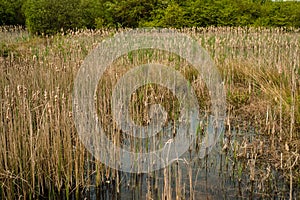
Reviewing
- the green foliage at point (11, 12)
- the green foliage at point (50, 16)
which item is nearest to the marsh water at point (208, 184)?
the green foliage at point (50, 16)

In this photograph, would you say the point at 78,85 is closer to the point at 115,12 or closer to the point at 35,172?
the point at 35,172

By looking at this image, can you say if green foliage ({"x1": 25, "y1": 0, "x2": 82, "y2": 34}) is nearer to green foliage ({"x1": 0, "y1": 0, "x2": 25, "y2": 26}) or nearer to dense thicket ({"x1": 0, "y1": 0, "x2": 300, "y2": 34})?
dense thicket ({"x1": 0, "y1": 0, "x2": 300, "y2": 34})

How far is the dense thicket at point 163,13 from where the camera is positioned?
41.8ft

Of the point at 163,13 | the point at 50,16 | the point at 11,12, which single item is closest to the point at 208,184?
the point at 50,16

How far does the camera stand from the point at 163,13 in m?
14.7

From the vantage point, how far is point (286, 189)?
2693 millimetres

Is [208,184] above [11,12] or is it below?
below

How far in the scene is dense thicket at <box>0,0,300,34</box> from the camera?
12754 mm

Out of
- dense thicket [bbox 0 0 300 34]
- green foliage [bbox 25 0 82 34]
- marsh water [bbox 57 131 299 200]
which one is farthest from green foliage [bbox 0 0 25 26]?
marsh water [bbox 57 131 299 200]

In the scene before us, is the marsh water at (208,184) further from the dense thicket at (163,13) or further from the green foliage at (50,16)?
the dense thicket at (163,13)

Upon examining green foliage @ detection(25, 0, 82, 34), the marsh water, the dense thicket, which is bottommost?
the marsh water

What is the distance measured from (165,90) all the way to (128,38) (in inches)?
97.0

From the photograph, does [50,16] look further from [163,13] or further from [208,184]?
[208,184]

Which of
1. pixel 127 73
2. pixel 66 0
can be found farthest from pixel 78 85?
pixel 66 0
